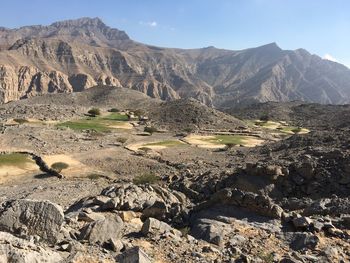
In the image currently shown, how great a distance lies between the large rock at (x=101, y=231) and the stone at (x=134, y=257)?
1.14 metres

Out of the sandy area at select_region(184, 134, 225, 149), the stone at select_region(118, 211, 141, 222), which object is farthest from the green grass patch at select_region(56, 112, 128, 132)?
the stone at select_region(118, 211, 141, 222)

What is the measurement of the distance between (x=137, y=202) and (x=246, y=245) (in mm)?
4669

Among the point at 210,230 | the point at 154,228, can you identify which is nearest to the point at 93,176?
the point at 154,228

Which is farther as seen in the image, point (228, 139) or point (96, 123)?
point (96, 123)

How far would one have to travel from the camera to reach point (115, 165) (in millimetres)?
38938

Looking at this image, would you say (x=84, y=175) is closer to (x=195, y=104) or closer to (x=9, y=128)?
(x=9, y=128)

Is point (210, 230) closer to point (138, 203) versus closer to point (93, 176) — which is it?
point (138, 203)

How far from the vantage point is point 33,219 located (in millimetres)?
10359

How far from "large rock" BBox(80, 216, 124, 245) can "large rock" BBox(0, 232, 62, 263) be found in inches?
80.1

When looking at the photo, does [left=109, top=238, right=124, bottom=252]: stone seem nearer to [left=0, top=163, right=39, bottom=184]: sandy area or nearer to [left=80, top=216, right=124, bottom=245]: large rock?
[left=80, top=216, right=124, bottom=245]: large rock

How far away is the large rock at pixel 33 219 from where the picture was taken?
10.3m

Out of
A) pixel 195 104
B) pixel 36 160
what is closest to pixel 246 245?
pixel 36 160

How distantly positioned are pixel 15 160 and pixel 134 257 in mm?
31281

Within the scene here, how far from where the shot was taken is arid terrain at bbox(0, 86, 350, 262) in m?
10.5
